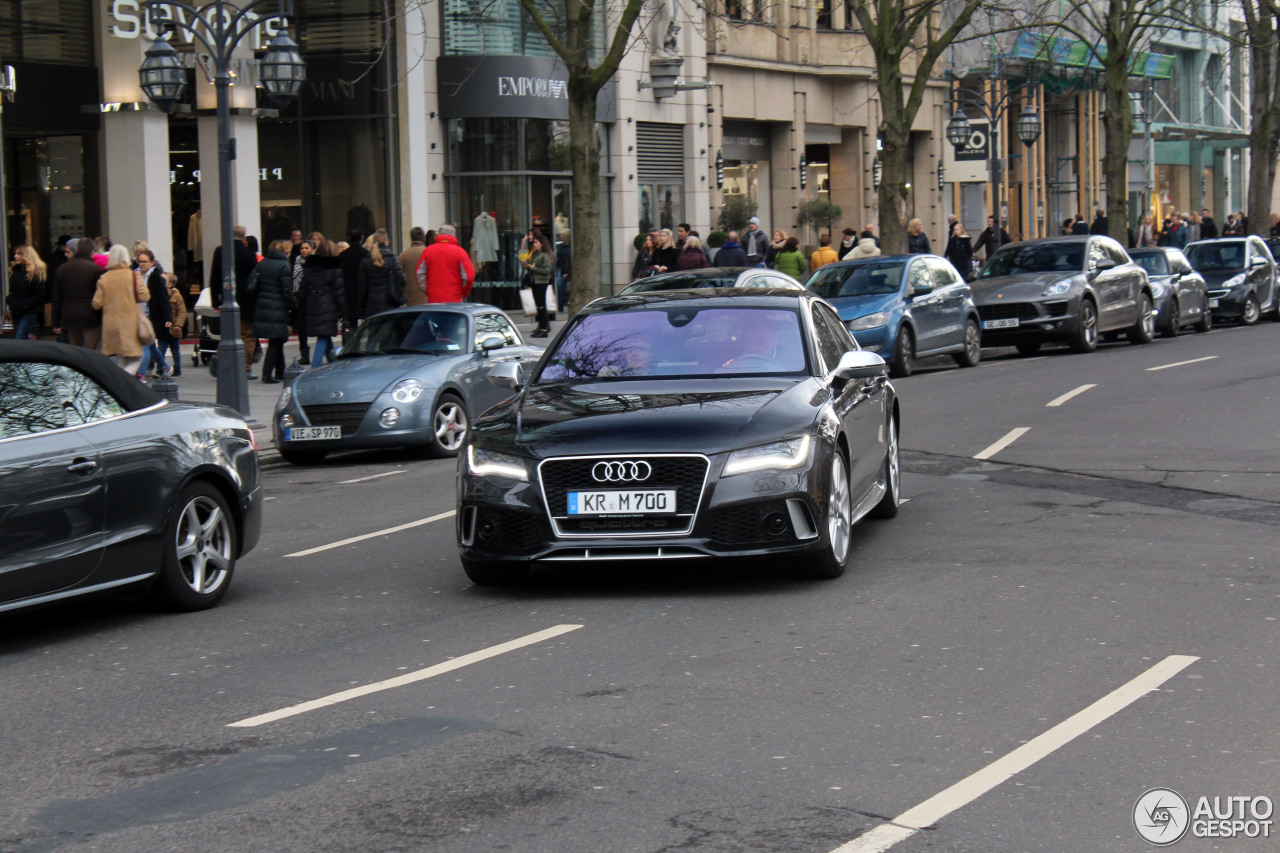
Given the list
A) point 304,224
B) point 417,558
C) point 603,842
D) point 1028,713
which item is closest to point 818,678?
point 1028,713

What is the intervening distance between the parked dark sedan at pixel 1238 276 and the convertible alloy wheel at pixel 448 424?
2093cm

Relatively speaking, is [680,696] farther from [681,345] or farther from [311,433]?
[311,433]

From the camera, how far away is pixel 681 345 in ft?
31.9

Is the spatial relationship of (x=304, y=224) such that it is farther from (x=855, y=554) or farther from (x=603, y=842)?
(x=603, y=842)

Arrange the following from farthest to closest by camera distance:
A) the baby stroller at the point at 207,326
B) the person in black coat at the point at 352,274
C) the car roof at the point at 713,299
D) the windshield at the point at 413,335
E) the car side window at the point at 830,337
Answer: the baby stroller at the point at 207,326, the person in black coat at the point at 352,274, the windshield at the point at 413,335, the car roof at the point at 713,299, the car side window at the point at 830,337

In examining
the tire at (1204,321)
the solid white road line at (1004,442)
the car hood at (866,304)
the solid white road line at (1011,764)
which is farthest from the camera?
the tire at (1204,321)

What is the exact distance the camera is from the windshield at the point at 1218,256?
34.5 meters

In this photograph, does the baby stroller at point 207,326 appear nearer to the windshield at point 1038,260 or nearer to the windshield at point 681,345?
the windshield at point 1038,260

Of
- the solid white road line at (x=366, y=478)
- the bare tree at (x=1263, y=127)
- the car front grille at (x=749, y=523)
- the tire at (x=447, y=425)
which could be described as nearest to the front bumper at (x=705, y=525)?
the car front grille at (x=749, y=523)

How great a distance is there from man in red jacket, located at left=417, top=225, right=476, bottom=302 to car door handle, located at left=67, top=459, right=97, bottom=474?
15.3m

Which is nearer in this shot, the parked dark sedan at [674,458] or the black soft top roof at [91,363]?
the black soft top roof at [91,363]

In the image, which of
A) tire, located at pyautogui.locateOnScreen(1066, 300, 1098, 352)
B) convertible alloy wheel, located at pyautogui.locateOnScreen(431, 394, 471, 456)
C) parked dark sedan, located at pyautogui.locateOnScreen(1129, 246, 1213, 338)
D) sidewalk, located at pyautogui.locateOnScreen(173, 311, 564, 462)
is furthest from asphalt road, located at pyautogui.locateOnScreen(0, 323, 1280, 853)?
parked dark sedan, located at pyautogui.locateOnScreen(1129, 246, 1213, 338)

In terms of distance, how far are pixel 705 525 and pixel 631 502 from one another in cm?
37

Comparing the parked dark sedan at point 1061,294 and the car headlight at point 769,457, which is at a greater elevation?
the parked dark sedan at point 1061,294
